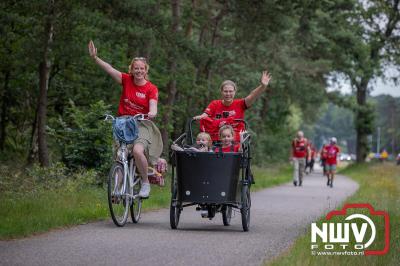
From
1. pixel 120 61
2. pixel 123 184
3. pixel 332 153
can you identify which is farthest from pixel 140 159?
pixel 332 153

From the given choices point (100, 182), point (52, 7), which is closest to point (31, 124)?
point (52, 7)

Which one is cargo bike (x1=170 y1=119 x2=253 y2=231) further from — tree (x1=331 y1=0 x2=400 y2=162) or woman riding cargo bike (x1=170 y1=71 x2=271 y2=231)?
tree (x1=331 y1=0 x2=400 y2=162)

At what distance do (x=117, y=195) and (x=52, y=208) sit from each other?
1.74 meters

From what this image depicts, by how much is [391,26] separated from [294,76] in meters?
15.2

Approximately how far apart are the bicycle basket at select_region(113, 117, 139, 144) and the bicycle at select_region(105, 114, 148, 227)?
0.08 metres

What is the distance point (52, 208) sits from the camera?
1282cm

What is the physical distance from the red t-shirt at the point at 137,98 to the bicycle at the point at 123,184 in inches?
9.9

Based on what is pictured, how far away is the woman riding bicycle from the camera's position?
11.9 metres

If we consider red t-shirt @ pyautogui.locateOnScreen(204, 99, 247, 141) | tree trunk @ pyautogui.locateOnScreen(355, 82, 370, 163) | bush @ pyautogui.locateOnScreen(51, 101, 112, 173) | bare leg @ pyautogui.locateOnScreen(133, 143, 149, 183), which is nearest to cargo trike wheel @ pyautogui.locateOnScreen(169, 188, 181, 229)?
bare leg @ pyautogui.locateOnScreen(133, 143, 149, 183)

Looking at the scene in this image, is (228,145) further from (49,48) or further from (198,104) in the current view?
(198,104)

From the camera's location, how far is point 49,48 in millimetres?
21797

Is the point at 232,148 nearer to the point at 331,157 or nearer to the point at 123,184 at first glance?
the point at 123,184

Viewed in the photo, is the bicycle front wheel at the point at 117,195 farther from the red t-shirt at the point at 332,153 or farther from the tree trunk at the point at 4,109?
the red t-shirt at the point at 332,153

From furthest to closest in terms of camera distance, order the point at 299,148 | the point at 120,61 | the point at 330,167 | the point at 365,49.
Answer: the point at 365,49 < the point at 299,148 < the point at 330,167 < the point at 120,61
